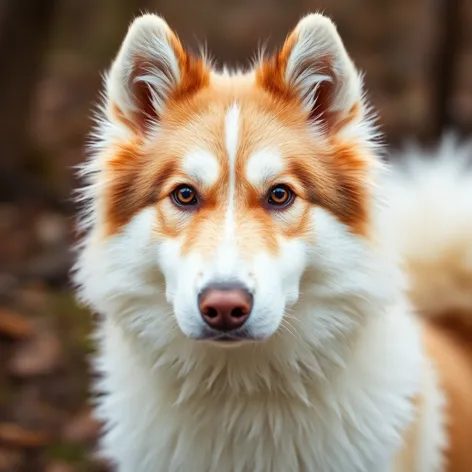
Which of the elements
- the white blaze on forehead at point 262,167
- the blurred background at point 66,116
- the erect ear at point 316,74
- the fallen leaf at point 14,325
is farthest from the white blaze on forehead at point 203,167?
the fallen leaf at point 14,325

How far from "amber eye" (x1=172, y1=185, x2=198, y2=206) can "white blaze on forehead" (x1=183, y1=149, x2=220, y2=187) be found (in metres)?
0.05

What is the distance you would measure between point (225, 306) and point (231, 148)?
555 mm

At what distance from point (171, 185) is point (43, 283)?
3.01 meters

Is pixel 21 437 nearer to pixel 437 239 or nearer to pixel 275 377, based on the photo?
pixel 275 377

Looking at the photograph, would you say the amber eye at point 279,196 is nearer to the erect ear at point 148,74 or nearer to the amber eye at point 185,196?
the amber eye at point 185,196

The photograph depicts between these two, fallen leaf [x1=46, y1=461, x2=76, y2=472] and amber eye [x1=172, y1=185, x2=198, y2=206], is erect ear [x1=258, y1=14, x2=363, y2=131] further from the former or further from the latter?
fallen leaf [x1=46, y1=461, x2=76, y2=472]

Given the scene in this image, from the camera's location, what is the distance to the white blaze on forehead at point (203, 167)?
2.58 metres

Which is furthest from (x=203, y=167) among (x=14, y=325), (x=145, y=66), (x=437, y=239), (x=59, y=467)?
(x=14, y=325)

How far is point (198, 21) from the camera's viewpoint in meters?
11.2

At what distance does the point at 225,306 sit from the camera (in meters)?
2.31

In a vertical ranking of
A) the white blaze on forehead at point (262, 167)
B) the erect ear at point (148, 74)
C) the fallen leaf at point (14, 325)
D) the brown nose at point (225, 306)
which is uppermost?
the erect ear at point (148, 74)

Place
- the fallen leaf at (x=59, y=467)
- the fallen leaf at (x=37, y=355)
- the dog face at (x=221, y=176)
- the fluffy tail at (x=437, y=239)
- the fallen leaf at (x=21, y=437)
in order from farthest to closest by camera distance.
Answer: the fallen leaf at (x=37, y=355), the fallen leaf at (x=21, y=437), the fallen leaf at (x=59, y=467), the fluffy tail at (x=437, y=239), the dog face at (x=221, y=176)

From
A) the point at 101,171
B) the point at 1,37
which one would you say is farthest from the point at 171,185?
the point at 1,37

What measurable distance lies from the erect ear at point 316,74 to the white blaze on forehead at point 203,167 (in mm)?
376
